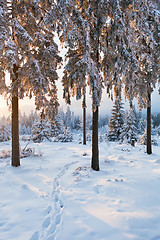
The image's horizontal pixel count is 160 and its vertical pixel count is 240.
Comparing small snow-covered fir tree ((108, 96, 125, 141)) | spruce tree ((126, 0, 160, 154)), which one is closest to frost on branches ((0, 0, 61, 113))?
spruce tree ((126, 0, 160, 154))

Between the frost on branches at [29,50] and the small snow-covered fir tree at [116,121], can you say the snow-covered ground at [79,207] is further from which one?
the small snow-covered fir tree at [116,121]

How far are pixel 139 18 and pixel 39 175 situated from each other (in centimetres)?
841

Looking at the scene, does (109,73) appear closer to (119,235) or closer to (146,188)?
(146,188)

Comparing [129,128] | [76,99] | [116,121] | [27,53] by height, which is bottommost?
[129,128]

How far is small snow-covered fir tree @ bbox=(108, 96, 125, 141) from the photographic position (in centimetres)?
2706

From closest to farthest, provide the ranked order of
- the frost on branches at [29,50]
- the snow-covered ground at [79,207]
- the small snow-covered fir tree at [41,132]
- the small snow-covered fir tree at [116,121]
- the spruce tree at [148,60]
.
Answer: the snow-covered ground at [79,207] < the frost on branches at [29,50] < the spruce tree at [148,60] < the small snow-covered fir tree at [41,132] < the small snow-covered fir tree at [116,121]

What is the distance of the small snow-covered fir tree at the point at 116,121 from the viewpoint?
2706 cm

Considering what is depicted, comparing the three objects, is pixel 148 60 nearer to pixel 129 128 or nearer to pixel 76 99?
pixel 76 99

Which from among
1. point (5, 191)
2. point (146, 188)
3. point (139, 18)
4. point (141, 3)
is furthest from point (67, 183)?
point (141, 3)

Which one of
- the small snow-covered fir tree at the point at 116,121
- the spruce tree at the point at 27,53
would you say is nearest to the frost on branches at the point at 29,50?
the spruce tree at the point at 27,53

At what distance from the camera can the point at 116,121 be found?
26.9 metres

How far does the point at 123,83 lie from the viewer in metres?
7.17

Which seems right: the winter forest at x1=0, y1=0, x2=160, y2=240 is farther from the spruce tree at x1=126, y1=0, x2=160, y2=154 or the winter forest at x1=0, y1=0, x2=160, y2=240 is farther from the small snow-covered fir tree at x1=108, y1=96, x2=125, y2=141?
the small snow-covered fir tree at x1=108, y1=96, x2=125, y2=141

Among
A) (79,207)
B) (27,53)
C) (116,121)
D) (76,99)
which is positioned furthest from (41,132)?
(79,207)
